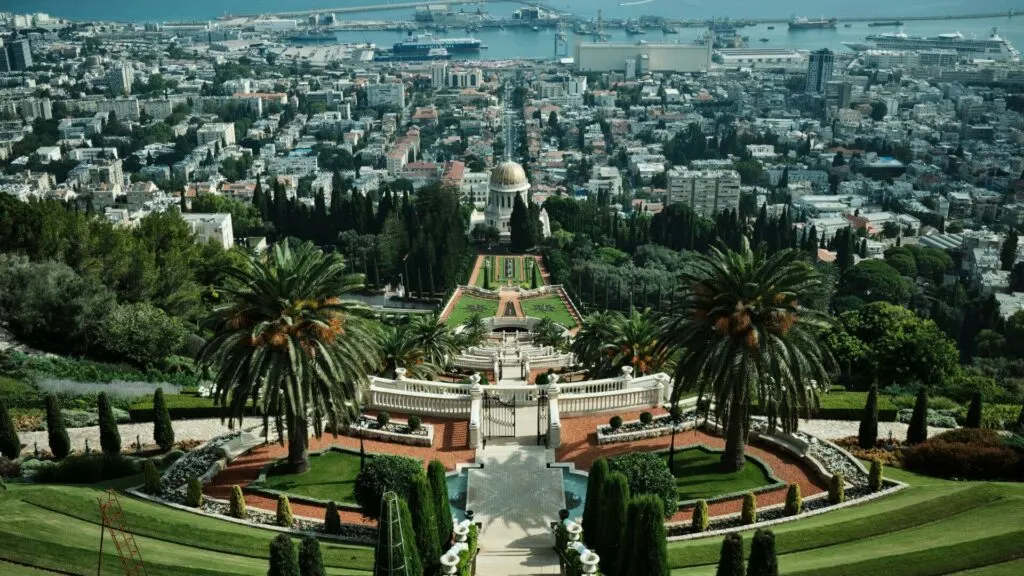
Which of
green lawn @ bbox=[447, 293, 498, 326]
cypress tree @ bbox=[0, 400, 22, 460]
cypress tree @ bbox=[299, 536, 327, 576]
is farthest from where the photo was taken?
green lawn @ bbox=[447, 293, 498, 326]

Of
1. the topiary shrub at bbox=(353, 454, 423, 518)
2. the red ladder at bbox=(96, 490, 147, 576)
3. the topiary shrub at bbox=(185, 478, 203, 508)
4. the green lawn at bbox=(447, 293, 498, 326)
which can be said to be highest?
the topiary shrub at bbox=(353, 454, 423, 518)

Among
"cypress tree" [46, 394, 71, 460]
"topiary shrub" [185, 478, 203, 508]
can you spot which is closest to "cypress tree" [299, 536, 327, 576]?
"topiary shrub" [185, 478, 203, 508]

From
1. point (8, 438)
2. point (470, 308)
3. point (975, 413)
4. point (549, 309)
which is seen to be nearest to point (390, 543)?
point (8, 438)

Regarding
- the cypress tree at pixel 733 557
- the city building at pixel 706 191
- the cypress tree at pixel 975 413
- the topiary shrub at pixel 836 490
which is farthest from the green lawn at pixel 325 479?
the city building at pixel 706 191

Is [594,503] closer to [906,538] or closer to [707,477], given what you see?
[707,477]

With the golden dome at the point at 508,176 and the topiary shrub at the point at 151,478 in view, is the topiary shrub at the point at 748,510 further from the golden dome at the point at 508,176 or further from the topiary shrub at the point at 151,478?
the golden dome at the point at 508,176

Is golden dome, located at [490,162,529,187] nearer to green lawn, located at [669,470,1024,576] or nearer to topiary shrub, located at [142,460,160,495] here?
topiary shrub, located at [142,460,160,495]
